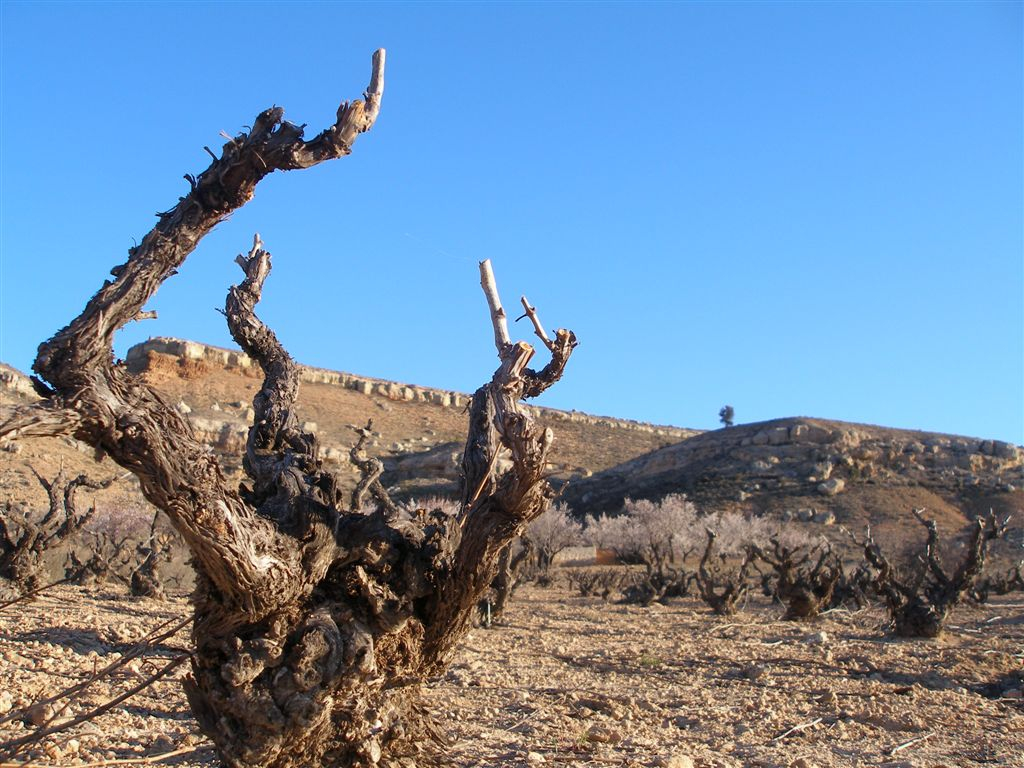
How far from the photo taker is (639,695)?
9.15 metres

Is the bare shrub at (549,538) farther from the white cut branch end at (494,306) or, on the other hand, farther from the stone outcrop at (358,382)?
the stone outcrop at (358,382)

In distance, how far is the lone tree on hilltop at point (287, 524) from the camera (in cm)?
409

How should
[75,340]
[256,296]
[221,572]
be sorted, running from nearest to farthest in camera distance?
1. [75,340]
2. [221,572]
3. [256,296]

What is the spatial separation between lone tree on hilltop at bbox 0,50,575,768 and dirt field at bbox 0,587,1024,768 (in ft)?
1.58

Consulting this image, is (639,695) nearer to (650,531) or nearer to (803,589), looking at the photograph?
(803,589)

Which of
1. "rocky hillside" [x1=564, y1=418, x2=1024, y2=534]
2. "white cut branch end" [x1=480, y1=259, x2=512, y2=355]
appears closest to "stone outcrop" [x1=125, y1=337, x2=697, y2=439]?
"rocky hillside" [x1=564, y1=418, x2=1024, y2=534]

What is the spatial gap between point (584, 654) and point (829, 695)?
12.6ft

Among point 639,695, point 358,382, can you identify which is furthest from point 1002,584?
point 358,382

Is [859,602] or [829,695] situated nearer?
[829,695]

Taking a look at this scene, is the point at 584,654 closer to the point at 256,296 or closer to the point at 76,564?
the point at 256,296

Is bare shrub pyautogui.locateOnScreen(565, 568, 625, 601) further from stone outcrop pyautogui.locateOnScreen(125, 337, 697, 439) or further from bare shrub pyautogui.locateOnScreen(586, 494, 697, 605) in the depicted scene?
stone outcrop pyautogui.locateOnScreen(125, 337, 697, 439)

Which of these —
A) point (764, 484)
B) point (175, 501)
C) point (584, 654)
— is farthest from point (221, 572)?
point (764, 484)

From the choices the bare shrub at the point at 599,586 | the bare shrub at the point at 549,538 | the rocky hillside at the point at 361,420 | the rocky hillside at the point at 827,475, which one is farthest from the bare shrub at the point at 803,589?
the rocky hillside at the point at 827,475

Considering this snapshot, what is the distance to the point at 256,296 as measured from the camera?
19.7ft
